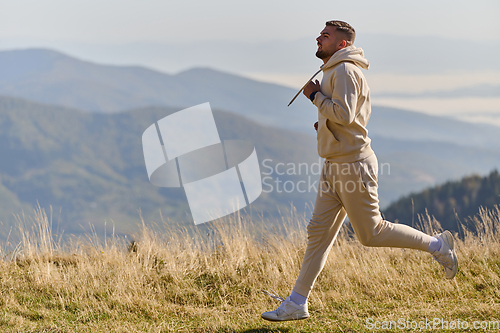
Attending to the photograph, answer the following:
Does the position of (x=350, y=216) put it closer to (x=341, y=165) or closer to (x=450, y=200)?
(x=341, y=165)

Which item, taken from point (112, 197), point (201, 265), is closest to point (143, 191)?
point (112, 197)

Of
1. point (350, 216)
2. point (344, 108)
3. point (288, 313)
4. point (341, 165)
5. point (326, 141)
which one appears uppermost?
point (344, 108)

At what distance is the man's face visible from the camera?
3273mm

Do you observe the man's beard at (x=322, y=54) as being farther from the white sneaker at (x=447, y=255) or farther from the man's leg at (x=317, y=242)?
the white sneaker at (x=447, y=255)

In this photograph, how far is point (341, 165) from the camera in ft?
10.5

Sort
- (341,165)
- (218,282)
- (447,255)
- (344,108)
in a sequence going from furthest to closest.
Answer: (218,282) → (447,255) → (341,165) → (344,108)

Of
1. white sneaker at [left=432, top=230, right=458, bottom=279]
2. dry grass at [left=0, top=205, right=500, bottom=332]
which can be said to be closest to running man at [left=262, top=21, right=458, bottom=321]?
white sneaker at [left=432, top=230, right=458, bottom=279]

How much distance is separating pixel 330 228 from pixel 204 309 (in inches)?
49.7

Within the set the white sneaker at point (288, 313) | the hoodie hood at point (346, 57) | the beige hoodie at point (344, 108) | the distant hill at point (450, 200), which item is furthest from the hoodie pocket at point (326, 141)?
the distant hill at point (450, 200)

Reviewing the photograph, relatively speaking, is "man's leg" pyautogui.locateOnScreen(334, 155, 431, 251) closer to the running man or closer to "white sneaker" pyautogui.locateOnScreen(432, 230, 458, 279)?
the running man

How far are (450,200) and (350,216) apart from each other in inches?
2734

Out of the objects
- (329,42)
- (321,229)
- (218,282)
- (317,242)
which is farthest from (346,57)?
(218,282)

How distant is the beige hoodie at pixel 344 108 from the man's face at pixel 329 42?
0.11m

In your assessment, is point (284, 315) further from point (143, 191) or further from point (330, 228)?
point (143, 191)
